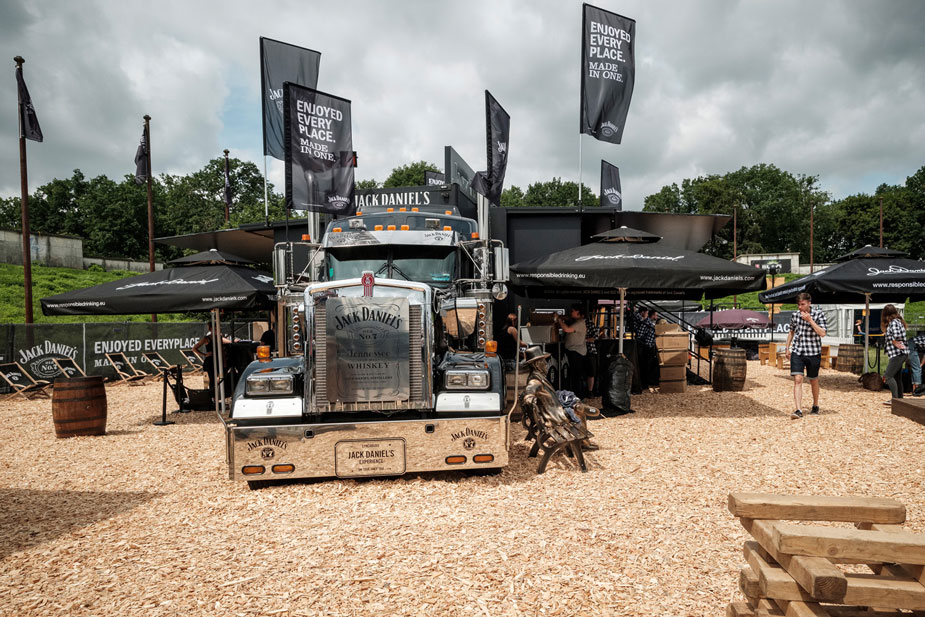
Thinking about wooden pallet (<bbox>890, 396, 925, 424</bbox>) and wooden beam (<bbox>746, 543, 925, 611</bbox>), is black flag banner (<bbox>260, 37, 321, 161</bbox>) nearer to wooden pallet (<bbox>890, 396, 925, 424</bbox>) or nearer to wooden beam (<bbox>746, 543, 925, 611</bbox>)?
wooden pallet (<bbox>890, 396, 925, 424</bbox>)

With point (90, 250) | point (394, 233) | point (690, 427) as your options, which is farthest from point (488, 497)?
point (90, 250)

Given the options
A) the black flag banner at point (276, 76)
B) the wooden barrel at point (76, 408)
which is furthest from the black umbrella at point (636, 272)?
the black flag banner at point (276, 76)

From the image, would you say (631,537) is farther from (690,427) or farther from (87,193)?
(87,193)

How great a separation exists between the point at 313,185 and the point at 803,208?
85.8 meters

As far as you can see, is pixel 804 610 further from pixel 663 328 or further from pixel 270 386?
pixel 663 328

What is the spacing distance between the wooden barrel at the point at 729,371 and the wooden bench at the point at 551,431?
253 inches

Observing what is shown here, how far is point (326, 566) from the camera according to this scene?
11.9 feet

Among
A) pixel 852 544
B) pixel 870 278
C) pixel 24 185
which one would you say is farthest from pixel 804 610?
pixel 24 185

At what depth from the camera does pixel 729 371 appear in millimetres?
11125

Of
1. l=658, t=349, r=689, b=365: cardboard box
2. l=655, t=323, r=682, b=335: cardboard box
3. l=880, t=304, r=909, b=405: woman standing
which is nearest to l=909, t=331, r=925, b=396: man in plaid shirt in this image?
l=880, t=304, r=909, b=405: woman standing

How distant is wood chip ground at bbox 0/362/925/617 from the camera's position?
3.23m

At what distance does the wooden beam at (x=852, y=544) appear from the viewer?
2.03 metres

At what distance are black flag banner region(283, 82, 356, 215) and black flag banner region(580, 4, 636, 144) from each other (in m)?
4.97

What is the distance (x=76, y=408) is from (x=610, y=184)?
19364 mm
